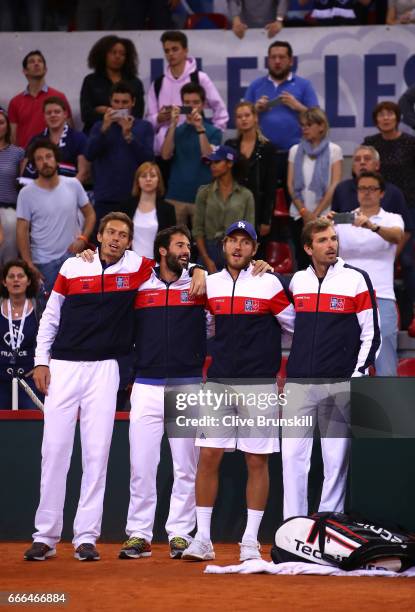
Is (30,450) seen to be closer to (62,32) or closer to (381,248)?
(381,248)

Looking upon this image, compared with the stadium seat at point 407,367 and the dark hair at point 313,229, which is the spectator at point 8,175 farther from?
the dark hair at point 313,229

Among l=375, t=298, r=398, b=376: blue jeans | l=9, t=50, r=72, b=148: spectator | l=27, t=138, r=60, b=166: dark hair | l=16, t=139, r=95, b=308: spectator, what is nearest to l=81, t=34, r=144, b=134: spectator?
l=9, t=50, r=72, b=148: spectator

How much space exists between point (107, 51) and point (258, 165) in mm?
2252

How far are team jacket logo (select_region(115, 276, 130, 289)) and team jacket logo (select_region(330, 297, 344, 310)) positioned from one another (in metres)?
1.38

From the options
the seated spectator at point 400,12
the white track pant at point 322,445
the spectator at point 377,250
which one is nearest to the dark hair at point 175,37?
the seated spectator at point 400,12

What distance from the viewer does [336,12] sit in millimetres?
13961

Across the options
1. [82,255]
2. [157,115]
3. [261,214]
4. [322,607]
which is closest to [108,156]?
[157,115]

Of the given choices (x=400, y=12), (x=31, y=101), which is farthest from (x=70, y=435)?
(x=400, y=12)

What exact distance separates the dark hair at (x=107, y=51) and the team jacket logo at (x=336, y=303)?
555 centimetres

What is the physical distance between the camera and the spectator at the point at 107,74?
13320 millimetres

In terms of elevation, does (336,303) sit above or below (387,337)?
above

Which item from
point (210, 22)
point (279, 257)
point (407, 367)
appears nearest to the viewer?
point (407, 367)

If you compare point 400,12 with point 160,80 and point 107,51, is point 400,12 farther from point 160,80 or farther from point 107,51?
point 107,51

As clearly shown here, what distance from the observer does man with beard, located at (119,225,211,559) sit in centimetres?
869
